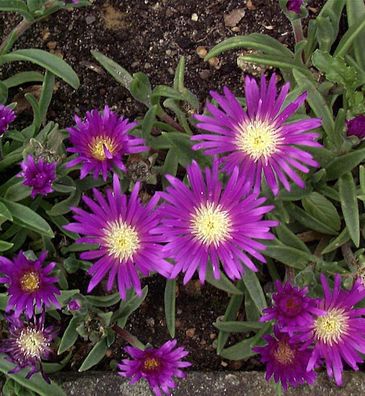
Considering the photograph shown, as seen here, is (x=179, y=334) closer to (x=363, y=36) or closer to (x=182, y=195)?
(x=182, y=195)

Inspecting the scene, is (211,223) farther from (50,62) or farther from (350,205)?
(50,62)

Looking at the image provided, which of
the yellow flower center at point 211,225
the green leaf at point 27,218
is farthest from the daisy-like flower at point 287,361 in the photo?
the green leaf at point 27,218

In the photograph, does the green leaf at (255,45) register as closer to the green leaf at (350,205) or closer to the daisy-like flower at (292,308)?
the green leaf at (350,205)

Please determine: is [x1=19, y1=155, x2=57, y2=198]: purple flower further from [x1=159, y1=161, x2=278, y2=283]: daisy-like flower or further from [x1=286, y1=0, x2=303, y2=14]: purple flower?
[x1=286, y1=0, x2=303, y2=14]: purple flower

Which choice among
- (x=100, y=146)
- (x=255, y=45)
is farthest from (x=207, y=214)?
(x=255, y=45)

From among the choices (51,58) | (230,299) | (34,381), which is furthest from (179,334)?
(51,58)

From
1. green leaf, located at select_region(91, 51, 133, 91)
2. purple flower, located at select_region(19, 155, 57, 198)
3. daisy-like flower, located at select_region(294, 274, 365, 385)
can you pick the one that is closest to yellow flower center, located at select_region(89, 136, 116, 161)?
purple flower, located at select_region(19, 155, 57, 198)

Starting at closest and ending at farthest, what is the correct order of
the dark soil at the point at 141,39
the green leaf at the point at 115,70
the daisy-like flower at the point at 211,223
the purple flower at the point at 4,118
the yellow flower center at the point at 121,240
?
the daisy-like flower at the point at 211,223 < the yellow flower center at the point at 121,240 < the purple flower at the point at 4,118 < the green leaf at the point at 115,70 < the dark soil at the point at 141,39
